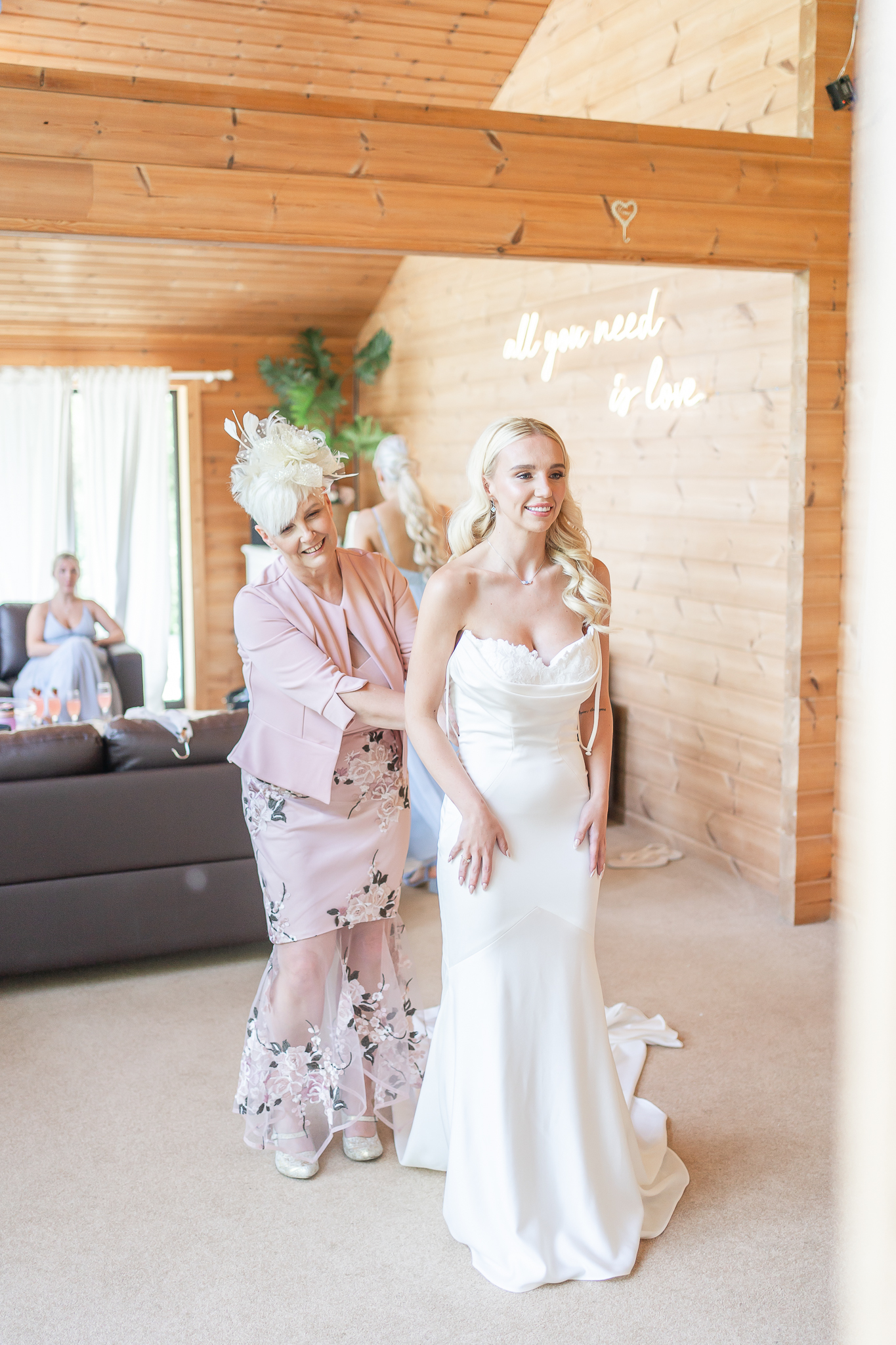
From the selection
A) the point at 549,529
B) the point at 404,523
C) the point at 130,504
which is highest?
the point at 130,504

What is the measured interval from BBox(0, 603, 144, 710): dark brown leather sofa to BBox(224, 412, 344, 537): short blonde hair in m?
4.55

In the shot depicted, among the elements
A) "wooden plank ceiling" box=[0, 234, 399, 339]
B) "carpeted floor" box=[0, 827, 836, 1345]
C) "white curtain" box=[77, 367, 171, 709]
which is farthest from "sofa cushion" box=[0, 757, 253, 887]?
"white curtain" box=[77, 367, 171, 709]

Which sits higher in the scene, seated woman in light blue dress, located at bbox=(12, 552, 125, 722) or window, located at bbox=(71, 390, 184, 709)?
window, located at bbox=(71, 390, 184, 709)

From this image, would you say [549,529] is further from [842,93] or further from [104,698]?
[104,698]

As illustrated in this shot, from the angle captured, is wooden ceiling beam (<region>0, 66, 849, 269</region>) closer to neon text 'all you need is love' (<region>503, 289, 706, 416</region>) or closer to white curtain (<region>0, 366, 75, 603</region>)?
neon text 'all you need is love' (<region>503, 289, 706, 416</region>)

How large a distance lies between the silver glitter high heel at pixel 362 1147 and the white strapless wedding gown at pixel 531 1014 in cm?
41

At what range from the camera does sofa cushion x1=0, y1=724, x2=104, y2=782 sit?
3.47 meters

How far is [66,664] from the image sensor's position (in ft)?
21.8

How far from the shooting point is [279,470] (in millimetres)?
2500

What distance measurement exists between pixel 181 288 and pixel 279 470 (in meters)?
5.16

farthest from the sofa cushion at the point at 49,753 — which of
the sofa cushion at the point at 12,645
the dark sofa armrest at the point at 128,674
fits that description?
the sofa cushion at the point at 12,645

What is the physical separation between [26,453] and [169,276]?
1671 millimetres

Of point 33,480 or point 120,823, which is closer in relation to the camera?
point 120,823
